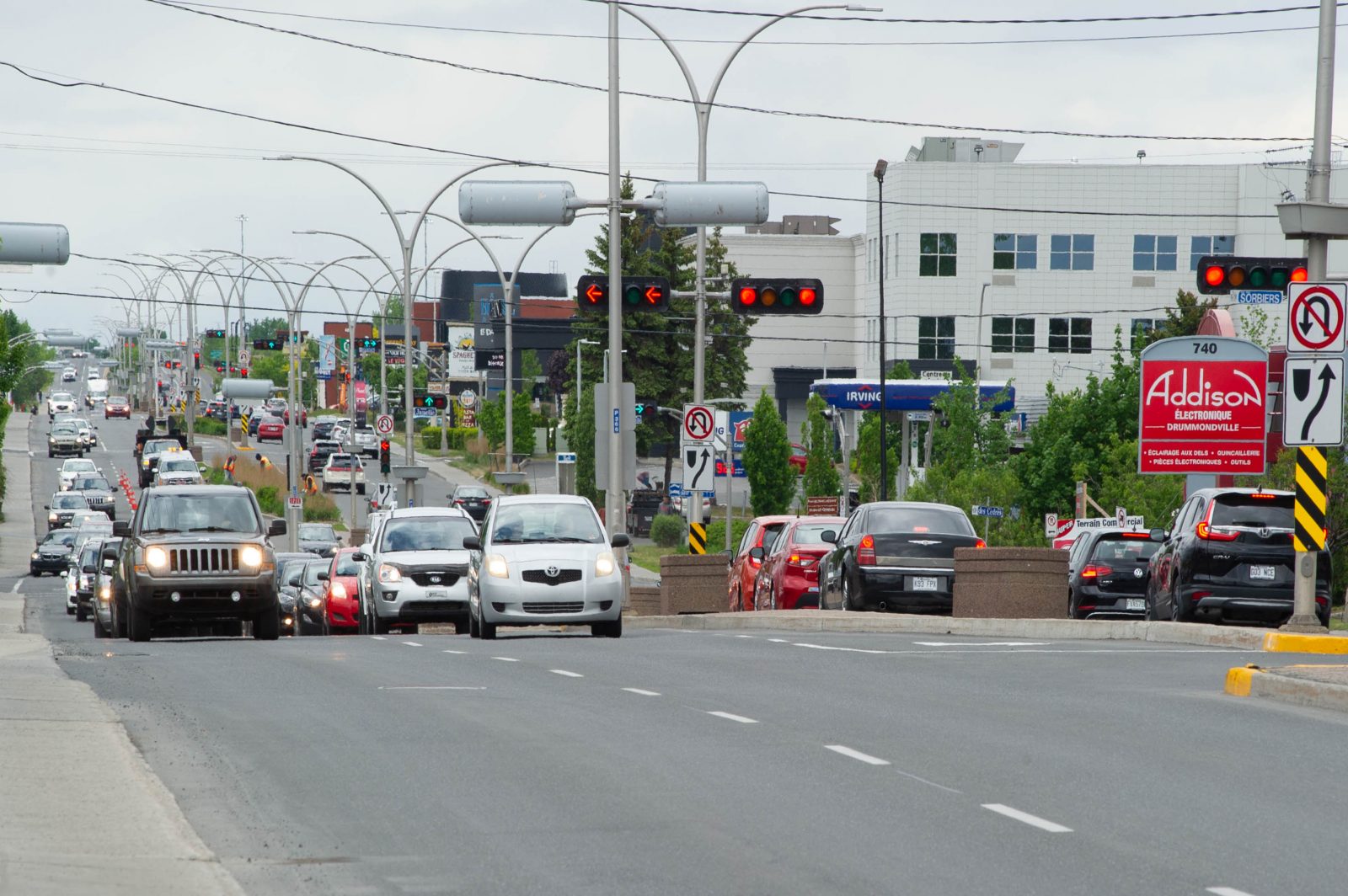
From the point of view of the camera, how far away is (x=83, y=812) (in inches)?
374

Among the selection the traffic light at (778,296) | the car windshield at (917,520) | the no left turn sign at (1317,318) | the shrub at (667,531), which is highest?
the traffic light at (778,296)

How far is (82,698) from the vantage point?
1471 cm

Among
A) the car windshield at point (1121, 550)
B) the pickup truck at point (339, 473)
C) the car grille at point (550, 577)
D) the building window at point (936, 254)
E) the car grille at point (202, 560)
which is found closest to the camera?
the car grille at point (202, 560)

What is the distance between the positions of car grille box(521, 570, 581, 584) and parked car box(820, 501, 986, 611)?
→ 4499 mm

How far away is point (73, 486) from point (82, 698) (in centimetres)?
7258

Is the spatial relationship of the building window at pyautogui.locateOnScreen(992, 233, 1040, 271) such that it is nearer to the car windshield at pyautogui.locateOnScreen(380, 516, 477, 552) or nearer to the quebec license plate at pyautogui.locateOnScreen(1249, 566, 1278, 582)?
the car windshield at pyautogui.locateOnScreen(380, 516, 477, 552)

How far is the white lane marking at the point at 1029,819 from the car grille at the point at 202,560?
15.1 m

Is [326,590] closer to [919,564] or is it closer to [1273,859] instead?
[919,564]

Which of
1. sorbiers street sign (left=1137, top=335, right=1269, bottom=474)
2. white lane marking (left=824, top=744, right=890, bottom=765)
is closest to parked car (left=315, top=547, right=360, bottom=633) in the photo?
sorbiers street sign (left=1137, top=335, right=1269, bottom=474)

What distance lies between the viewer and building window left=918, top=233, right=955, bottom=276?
89438 mm

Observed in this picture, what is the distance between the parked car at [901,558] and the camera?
2584 cm

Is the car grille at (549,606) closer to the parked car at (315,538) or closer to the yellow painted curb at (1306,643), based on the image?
the yellow painted curb at (1306,643)

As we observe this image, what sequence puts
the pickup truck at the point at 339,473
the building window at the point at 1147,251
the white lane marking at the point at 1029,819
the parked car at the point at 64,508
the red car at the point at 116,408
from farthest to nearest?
the red car at the point at 116,408, the pickup truck at the point at 339,473, the building window at the point at 1147,251, the parked car at the point at 64,508, the white lane marking at the point at 1029,819

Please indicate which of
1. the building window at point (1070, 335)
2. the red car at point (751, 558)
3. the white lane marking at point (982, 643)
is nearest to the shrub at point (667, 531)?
the building window at point (1070, 335)
